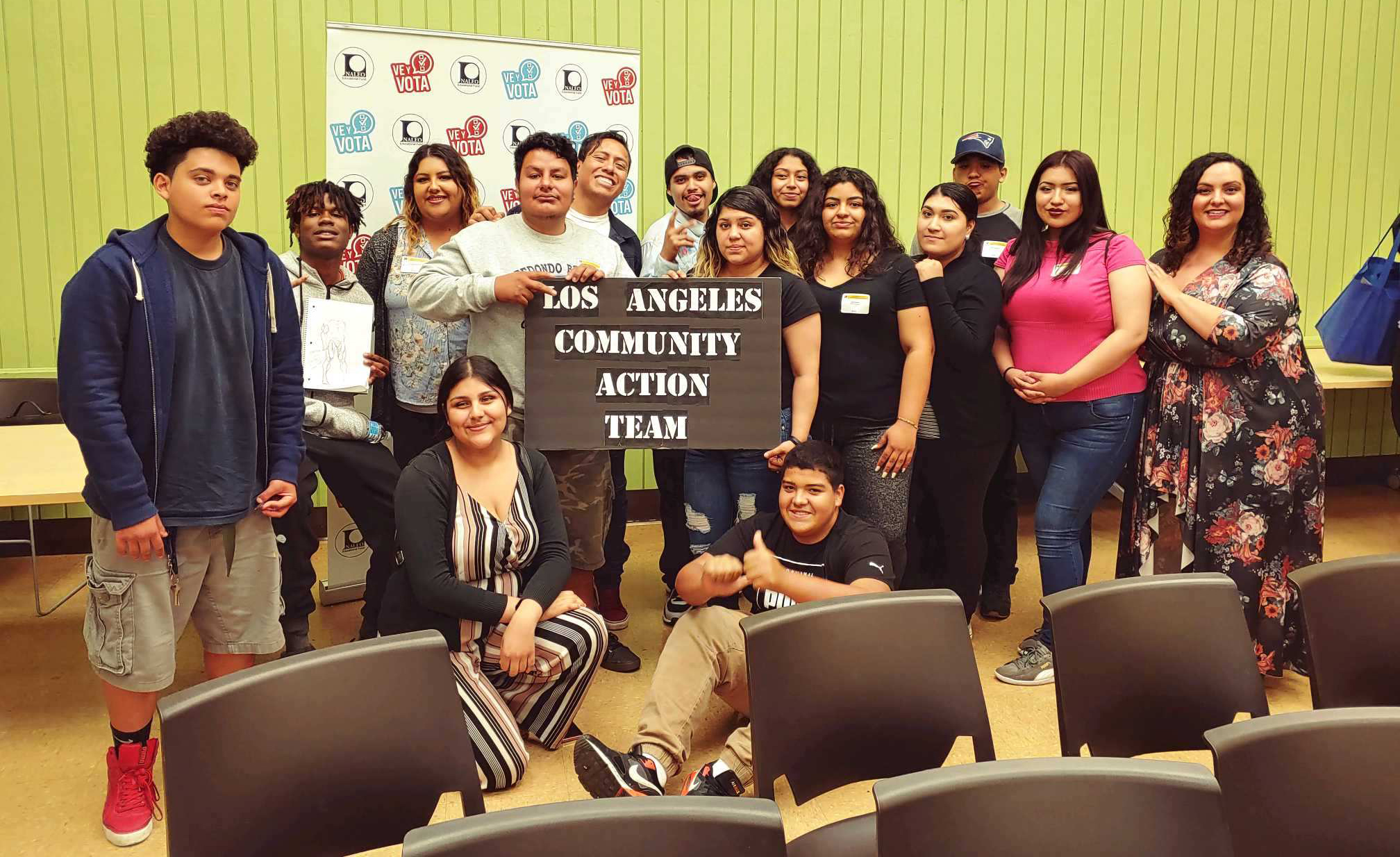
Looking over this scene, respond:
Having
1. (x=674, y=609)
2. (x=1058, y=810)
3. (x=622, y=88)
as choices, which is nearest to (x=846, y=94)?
(x=622, y=88)

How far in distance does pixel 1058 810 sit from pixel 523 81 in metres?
4.13

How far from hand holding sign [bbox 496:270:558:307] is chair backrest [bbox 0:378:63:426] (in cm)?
221

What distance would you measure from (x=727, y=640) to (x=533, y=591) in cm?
52

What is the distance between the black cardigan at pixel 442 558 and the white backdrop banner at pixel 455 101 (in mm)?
2028

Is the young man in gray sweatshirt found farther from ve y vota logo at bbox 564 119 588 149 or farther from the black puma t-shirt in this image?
ve y vota logo at bbox 564 119 588 149

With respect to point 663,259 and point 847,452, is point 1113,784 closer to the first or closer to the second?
point 847,452

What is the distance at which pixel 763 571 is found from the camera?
8.31ft

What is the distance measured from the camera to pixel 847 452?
3102 mm

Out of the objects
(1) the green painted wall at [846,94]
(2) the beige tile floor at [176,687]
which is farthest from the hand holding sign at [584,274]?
(1) the green painted wall at [846,94]

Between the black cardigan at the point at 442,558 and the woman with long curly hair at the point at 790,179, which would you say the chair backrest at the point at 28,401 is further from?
the woman with long curly hair at the point at 790,179

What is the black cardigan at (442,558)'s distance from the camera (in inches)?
101

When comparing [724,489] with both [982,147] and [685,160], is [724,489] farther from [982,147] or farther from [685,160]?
[982,147]

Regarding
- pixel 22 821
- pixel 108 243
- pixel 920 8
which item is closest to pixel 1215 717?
pixel 108 243

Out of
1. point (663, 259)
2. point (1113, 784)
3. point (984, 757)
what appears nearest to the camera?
point (1113, 784)
